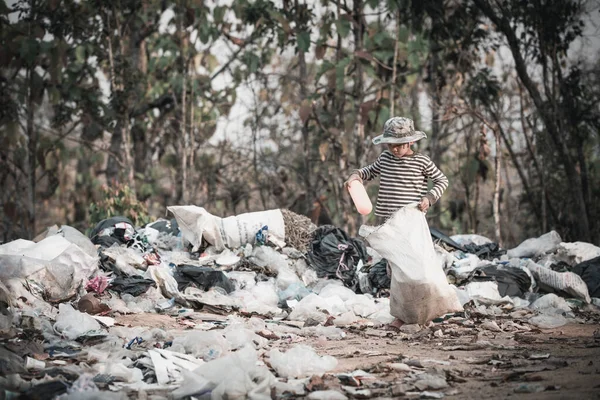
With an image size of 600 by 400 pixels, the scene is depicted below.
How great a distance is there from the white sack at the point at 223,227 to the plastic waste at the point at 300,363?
10.3 feet

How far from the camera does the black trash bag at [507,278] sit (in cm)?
602

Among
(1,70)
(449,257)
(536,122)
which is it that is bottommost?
(449,257)

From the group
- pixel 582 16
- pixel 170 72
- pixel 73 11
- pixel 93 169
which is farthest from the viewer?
pixel 93 169

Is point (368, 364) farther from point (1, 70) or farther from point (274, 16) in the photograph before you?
point (1, 70)

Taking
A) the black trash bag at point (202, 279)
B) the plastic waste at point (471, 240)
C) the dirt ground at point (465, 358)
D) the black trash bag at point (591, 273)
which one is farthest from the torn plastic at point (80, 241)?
the black trash bag at point (591, 273)

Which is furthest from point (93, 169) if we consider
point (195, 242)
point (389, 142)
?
point (389, 142)

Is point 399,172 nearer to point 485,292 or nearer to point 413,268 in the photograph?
point 413,268

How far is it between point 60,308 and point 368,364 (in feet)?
6.62

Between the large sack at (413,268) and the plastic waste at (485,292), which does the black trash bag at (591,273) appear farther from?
the large sack at (413,268)

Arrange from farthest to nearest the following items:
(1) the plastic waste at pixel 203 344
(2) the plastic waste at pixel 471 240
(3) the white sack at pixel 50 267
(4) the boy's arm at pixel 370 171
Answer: (2) the plastic waste at pixel 471 240 < (4) the boy's arm at pixel 370 171 < (3) the white sack at pixel 50 267 < (1) the plastic waste at pixel 203 344

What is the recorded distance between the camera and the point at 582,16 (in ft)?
35.3

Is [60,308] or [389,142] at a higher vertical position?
[389,142]

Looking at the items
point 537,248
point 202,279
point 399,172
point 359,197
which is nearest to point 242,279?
point 202,279

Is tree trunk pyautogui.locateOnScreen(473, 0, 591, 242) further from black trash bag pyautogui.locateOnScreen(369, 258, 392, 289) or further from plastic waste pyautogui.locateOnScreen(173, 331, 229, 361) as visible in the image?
plastic waste pyautogui.locateOnScreen(173, 331, 229, 361)
